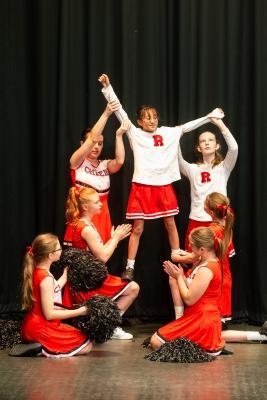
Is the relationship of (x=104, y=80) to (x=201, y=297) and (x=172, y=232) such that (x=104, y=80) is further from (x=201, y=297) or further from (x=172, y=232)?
(x=201, y=297)

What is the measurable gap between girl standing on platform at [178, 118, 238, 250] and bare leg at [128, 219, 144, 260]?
1.27 feet

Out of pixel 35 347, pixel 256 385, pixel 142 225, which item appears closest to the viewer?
pixel 256 385

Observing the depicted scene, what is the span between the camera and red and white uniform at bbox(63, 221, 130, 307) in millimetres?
5389

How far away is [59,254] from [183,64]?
2137 millimetres

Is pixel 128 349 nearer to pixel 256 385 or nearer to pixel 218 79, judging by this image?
pixel 256 385

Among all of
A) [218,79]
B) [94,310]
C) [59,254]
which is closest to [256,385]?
[94,310]

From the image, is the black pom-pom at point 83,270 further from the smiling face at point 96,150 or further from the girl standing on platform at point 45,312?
the smiling face at point 96,150

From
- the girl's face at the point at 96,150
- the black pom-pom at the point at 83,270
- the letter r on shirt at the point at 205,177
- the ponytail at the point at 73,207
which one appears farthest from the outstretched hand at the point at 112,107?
the black pom-pom at the point at 83,270

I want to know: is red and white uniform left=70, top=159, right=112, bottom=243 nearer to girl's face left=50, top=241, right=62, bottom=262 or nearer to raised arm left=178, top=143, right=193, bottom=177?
raised arm left=178, top=143, right=193, bottom=177

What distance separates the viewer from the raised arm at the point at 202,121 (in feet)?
19.9

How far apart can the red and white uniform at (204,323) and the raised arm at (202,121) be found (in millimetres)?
1482

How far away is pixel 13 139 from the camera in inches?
257

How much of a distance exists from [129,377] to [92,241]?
127 centimetres

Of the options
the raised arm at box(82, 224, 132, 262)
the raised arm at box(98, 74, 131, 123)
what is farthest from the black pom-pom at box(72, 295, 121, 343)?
the raised arm at box(98, 74, 131, 123)
